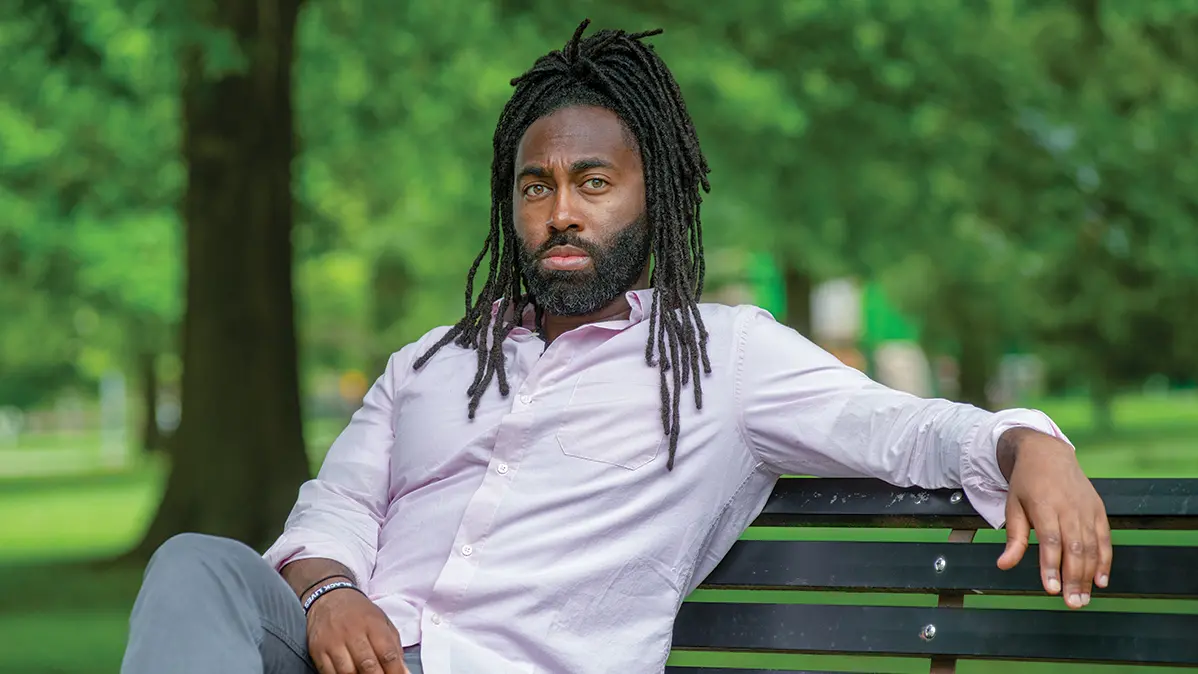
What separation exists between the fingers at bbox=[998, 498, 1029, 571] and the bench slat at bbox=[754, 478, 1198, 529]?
1.05ft

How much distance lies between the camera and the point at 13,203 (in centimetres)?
1738

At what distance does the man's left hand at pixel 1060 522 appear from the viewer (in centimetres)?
257

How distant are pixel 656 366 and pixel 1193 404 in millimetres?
45828

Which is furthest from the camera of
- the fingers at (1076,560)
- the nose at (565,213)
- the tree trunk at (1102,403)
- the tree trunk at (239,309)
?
the tree trunk at (1102,403)

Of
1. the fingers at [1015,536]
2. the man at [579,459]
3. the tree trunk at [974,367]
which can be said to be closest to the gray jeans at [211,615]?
the man at [579,459]

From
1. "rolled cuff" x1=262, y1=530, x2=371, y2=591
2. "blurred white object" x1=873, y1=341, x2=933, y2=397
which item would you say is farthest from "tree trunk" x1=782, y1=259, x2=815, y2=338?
"blurred white object" x1=873, y1=341, x2=933, y2=397

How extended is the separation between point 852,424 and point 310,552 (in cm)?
113

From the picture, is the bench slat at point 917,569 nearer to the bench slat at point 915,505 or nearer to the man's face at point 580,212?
the bench slat at point 915,505

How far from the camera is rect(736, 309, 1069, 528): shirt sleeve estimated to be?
2838 millimetres

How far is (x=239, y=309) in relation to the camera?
10.7 metres

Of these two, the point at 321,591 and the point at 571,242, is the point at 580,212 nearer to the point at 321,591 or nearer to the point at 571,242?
the point at 571,242

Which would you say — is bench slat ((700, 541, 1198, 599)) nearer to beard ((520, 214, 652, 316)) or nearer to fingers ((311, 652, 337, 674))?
beard ((520, 214, 652, 316))

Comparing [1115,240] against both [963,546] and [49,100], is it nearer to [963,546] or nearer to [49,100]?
[49,100]

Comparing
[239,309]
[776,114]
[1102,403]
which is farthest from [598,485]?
[1102,403]
